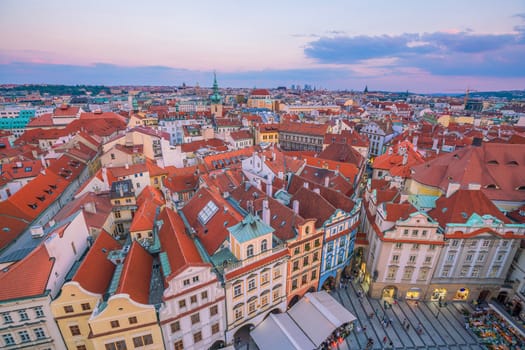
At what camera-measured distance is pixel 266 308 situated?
30.9 metres

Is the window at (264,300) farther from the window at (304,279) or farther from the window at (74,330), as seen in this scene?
the window at (74,330)

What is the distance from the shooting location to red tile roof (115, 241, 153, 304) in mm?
22361

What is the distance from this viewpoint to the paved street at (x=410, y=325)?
3064cm

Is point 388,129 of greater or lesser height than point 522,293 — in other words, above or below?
above

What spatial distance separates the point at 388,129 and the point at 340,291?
3070 inches

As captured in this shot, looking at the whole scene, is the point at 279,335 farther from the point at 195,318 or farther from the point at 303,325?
the point at 195,318

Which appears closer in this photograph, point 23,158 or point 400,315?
point 400,315

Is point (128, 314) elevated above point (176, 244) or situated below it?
below

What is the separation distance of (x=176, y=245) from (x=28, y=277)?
12448mm

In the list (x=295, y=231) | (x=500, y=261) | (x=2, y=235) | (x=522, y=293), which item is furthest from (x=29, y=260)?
(x=522, y=293)

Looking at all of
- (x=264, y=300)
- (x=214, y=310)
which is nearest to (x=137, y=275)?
(x=214, y=310)

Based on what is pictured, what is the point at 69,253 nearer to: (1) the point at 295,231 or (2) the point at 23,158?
(1) the point at 295,231

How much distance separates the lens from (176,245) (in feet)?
86.4

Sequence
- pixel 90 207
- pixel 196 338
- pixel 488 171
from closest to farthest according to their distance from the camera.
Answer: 1. pixel 196 338
2. pixel 90 207
3. pixel 488 171
